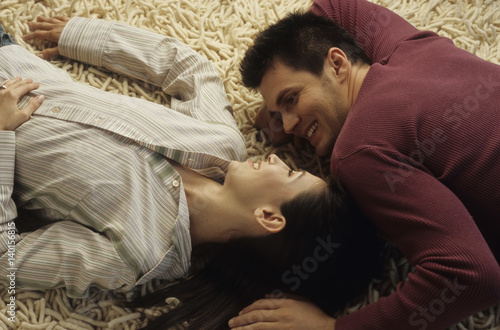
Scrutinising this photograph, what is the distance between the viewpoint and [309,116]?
1.37 meters

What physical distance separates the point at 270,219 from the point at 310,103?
0.38 metres

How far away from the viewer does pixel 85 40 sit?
1497mm

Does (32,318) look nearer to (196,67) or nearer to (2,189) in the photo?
(2,189)

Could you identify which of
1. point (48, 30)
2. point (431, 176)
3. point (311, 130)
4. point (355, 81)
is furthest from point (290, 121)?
point (48, 30)

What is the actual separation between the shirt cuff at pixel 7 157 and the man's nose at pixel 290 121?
0.71m

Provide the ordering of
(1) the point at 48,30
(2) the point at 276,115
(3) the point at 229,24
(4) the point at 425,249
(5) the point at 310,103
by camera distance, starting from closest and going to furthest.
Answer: (4) the point at 425,249, (5) the point at 310,103, (2) the point at 276,115, (1) the point at 48,30, (3) the point at 229,24

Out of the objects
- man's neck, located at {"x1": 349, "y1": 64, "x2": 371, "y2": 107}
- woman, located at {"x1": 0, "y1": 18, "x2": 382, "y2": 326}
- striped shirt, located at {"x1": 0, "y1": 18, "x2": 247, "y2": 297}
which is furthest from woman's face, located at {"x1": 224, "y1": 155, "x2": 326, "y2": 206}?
man's neck, located at {"x1": 349, "y1": 64, "x2": 371, "y2": 107}

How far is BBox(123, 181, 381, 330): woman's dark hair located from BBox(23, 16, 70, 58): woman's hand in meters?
0.84

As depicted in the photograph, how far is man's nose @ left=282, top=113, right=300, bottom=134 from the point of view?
138 centimetres

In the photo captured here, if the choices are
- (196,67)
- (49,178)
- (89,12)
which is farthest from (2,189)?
(89,12)

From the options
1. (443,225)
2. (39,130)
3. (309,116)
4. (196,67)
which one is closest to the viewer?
(443,225)

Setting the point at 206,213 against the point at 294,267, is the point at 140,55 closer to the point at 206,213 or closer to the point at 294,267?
the point at 206,213

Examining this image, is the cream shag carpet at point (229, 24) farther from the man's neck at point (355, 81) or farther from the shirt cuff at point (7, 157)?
the shirt cuff at point (7, 157)

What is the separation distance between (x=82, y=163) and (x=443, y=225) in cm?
82
